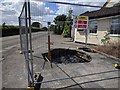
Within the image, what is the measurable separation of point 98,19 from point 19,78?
11755 mm

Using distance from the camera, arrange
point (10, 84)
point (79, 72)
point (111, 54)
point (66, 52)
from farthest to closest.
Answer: point (66, 52) → point (111, 54) → point (79, 72) → point (10, 84)

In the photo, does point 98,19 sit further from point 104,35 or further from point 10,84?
point 10,84

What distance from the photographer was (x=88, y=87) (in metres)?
4.87

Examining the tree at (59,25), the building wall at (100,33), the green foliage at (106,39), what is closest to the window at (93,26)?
the building wall at (100,33)

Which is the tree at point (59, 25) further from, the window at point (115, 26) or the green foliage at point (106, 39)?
the window at point (115, 26)

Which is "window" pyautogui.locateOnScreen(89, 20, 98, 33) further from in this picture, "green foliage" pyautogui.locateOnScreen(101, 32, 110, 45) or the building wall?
"green foliage" pyautogui.locateOnScreen(101, 32, 110, 45)

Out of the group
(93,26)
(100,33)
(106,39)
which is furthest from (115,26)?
(93,26)

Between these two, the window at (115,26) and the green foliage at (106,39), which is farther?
the green foliage at (106,39)

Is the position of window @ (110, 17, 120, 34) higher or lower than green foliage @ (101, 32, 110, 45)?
higher

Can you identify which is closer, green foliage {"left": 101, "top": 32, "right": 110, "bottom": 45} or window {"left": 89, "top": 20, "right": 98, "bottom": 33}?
green foliage {"left": 101, "top": 32, "right": 110, "bottom": 45}

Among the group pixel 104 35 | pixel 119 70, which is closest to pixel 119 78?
pixel 119 70

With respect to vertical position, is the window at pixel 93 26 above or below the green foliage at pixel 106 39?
above

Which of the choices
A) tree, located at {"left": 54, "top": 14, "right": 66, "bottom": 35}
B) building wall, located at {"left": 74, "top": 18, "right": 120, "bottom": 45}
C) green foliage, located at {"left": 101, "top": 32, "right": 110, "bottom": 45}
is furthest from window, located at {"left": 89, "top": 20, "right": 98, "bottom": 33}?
tree, located at {"left": 54, "top": 14, "right": 66, "bottom": 35}

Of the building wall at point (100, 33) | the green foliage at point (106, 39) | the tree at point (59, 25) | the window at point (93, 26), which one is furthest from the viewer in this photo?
the window at point (93, 26)
